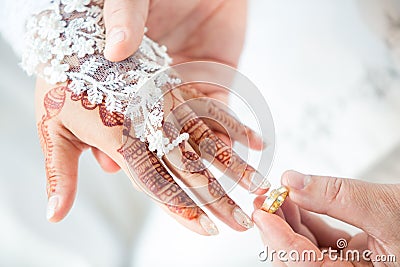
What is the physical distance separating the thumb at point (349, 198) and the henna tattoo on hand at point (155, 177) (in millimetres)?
179

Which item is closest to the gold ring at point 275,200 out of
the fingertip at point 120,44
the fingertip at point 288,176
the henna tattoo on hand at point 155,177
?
the fingertip at point 288,176

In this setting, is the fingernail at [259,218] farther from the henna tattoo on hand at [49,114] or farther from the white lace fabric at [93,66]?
the henna tattoo on hand at [49,114]

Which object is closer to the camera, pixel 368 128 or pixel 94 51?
pixel 94 51

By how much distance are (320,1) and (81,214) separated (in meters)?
0.89

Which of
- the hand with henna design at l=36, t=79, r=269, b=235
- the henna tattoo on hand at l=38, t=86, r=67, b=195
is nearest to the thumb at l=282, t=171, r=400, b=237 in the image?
the hand with henna design at l=36, t=79, r=269, b=235

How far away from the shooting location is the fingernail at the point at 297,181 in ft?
2.84

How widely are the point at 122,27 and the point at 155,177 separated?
280 mm

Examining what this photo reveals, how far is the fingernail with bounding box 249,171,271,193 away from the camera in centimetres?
96

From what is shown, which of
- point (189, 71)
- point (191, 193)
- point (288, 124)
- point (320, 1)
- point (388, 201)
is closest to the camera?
point (388, 201)

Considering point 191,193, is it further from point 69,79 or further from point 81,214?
point 81,214

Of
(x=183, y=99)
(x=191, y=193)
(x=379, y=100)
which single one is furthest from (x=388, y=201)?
(x=379, y=100)

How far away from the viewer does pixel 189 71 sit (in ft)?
4.24

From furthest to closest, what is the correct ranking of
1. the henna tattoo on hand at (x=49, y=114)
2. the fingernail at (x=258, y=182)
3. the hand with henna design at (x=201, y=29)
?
the hand with henna design at (x=201, y=29) → the henna tattoo on hand at (x=49, y=114) → the fingernail at (x=258, y=182)

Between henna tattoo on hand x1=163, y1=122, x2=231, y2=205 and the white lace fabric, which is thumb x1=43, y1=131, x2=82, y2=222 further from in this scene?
henna tattoo on hand x1=163, y1=122, x2=231, y2=205
